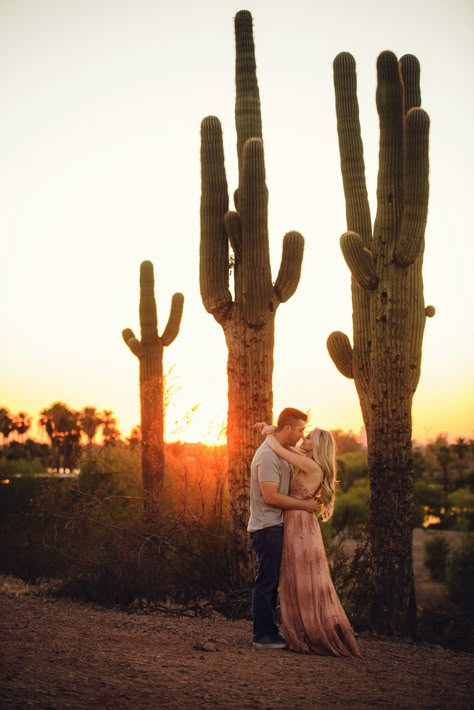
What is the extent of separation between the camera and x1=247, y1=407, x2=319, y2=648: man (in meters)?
6.44

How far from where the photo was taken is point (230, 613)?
921 centimetres

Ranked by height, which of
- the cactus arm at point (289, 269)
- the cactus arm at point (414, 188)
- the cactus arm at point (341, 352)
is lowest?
the cactus arm at point (341, 352)

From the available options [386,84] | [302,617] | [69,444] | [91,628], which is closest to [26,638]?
[91,628]

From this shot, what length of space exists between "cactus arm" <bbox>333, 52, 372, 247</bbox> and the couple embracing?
531 centimetres

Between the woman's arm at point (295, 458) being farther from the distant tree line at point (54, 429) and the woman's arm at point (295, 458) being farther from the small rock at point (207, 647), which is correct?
the distant tree line at point (54, 429)

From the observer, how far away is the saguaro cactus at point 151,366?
13769mm

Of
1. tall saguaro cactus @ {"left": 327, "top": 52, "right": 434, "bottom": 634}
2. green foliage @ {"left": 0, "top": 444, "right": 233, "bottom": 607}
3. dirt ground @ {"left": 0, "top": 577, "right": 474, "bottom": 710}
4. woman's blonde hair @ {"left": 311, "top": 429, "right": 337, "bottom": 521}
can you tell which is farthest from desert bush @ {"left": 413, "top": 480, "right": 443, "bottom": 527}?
woman's blonde hair @ {"left": 311, "top": 429, "right": 337, "bottom": 521}

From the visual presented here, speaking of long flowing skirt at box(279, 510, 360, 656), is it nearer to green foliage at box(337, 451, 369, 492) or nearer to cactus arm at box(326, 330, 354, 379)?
cactus arm at box(326, 330, 354, 379)

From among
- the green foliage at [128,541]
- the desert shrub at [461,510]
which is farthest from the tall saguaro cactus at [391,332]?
the desert shrub at [461,510]

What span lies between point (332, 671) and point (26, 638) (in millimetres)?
2488

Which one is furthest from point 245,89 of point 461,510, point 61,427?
point 61,427

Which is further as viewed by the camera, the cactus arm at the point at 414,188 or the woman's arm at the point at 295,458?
the cactus arm at the point at 414,188

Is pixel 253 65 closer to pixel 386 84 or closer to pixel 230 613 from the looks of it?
pixel 386 84

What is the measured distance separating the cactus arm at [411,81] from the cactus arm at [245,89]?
2123mm
